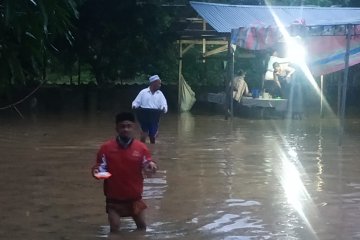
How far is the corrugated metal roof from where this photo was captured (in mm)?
22875

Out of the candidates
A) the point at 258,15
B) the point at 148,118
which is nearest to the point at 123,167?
the point at 148,118

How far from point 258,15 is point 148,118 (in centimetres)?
1148

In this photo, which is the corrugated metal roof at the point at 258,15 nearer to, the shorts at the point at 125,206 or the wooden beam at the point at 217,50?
the wooden beam at the point at 217,50

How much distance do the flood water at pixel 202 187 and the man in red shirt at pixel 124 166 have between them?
1.40 feet

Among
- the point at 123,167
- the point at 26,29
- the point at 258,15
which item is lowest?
the point at 123,167

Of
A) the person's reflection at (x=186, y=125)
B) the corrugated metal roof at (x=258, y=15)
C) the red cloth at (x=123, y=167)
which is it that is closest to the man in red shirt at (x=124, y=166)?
the red cloth at (x=123, y=167)

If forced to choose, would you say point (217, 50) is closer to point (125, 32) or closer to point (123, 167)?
point (125, 32)

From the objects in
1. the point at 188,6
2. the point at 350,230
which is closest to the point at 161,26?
the point at 188,6

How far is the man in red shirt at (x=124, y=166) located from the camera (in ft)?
21.8

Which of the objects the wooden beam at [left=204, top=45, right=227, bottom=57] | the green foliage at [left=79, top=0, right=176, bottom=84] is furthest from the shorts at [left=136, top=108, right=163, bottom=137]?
the green foliage at [left=79, top=0, right=176, bottom=84]

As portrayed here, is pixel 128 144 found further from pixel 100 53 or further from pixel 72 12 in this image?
pixel 100 53

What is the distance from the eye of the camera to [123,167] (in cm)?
664

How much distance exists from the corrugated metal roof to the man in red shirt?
613 inches

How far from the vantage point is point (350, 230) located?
7324mm
